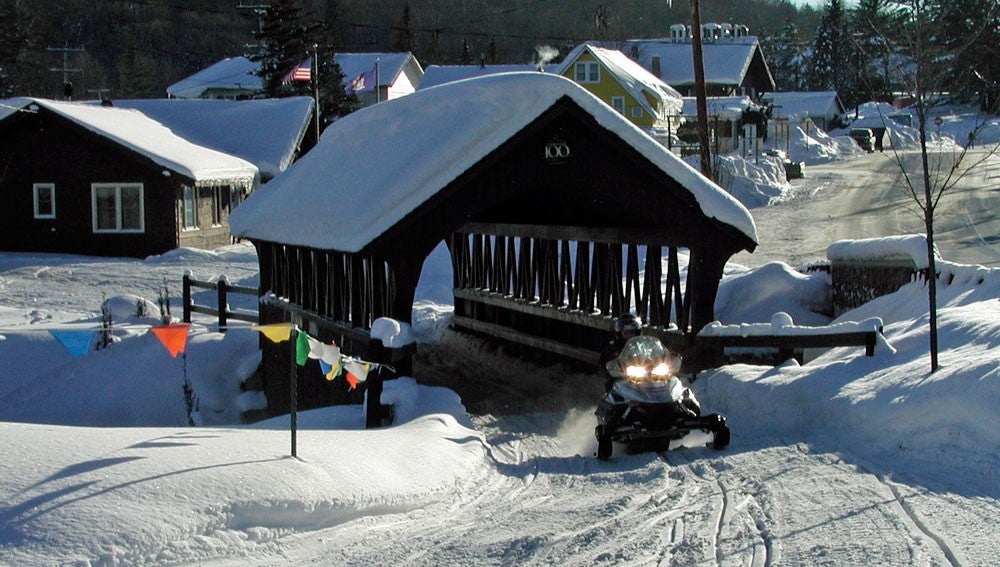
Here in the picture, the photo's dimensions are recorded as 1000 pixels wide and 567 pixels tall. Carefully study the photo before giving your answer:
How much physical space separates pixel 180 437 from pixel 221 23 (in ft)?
385

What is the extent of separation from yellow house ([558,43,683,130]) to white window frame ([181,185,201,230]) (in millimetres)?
35601

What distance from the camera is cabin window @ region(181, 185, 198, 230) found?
36.2 meters

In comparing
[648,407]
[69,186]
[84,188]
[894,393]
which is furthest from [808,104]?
[648,407]

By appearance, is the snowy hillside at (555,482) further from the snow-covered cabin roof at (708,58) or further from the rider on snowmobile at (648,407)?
the snow-covered cabin roof at (708,58)

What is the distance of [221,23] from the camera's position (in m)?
121

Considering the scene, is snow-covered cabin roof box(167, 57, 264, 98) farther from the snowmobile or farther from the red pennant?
the red pennant

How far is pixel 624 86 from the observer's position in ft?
230

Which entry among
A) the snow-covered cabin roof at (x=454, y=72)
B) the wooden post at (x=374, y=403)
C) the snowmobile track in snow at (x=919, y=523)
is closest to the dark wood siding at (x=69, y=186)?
the wooden post at (x=374, y=403)

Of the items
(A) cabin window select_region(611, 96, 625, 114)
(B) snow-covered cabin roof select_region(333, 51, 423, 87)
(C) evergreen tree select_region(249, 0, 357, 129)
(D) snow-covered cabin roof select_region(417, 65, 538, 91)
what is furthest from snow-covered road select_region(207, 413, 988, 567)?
(B) snow-covered cabin roof select_region(333, 51, 423, 87)

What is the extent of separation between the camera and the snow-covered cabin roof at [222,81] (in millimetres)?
83812

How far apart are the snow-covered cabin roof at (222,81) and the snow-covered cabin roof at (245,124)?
1492 inches

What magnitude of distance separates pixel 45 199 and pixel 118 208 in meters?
2.23

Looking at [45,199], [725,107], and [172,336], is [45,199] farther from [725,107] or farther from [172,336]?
[725,107]

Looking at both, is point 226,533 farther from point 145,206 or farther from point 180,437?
point 145,206
